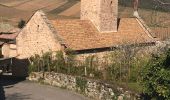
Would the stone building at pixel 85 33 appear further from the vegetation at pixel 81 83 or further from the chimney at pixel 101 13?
the vegetation at pixel 81 83

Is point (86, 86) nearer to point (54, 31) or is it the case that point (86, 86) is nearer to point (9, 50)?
point (54, 31)

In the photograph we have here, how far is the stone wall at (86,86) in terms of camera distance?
75.5 ft

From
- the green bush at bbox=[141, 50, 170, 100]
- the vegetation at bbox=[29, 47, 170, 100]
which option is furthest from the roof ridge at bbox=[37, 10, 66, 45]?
the green bush at bbox=[141, 50, 170, 100]

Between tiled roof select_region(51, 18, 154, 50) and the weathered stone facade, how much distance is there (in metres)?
0.83

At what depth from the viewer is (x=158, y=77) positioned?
711 inches

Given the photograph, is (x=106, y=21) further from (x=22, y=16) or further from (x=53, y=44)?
(x=22, y=16)

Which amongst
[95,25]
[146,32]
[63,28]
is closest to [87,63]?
[63,28]

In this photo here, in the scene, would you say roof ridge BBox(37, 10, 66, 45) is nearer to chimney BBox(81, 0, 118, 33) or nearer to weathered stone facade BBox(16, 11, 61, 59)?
weathered stone facade BBox(16, 11, 61, 59)

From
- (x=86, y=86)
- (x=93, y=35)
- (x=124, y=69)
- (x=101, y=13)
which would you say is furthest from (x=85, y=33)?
(x=86, y=86)

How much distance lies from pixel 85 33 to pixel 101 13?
11.5ft

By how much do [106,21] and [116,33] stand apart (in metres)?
1.59

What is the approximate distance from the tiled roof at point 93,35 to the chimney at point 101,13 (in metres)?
0.61

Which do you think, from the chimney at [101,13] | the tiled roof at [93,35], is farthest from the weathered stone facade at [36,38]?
the chimney at [101,13]

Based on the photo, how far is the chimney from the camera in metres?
39.5
